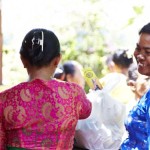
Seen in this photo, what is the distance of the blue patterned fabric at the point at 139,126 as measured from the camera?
5.71 feet

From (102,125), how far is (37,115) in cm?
56

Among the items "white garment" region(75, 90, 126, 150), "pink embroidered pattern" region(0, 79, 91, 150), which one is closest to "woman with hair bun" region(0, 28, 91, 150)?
"pink embroidered pattern" region(0, 79, 91, 150)

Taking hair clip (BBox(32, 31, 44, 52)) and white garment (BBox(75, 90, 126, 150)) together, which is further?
white garment (BBox(75, 90, 126, 150))

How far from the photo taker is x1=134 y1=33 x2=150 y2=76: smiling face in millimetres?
1799

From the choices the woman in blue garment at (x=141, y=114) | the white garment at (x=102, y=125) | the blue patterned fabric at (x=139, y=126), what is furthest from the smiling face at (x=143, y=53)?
the white garment at (x=102, y=125)

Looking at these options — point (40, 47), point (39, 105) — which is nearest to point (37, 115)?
point (39, 105)

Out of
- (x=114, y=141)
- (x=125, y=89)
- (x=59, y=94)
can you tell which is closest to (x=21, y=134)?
(x=59, y=94)

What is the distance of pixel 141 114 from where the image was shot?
5.81ft

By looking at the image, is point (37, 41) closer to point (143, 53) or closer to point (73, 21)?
point (143, 53)

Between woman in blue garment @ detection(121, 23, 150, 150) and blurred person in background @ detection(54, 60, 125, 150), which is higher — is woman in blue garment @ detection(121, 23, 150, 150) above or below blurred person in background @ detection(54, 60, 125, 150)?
above

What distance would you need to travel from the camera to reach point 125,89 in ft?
12.5

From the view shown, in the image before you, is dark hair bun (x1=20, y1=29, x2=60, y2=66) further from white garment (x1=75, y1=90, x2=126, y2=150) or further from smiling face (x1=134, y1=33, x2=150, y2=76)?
white garment (x1=75, y1=90, x2=126, y2=150)

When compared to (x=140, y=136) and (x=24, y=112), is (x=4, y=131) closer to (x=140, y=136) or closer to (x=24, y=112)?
(x=24, y=112)

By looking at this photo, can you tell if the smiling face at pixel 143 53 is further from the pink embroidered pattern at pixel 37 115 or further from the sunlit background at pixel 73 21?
the sunlit background at pixel 73 21
